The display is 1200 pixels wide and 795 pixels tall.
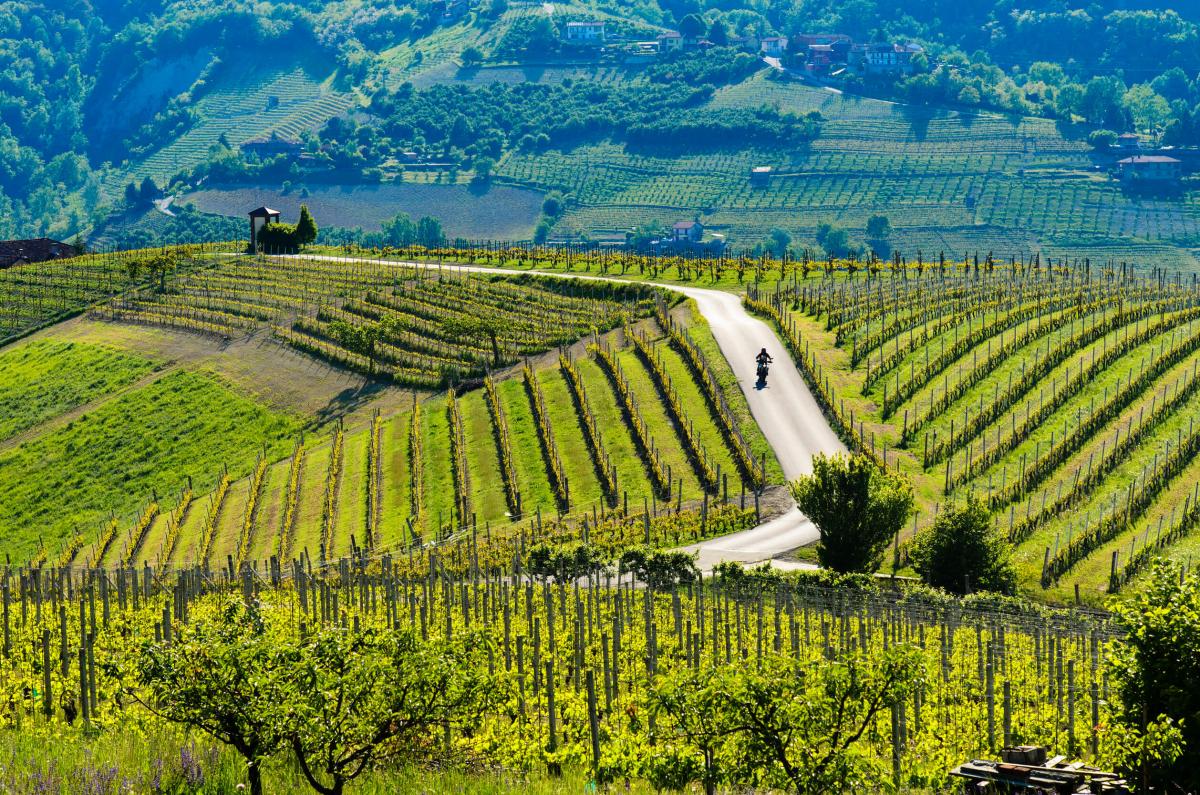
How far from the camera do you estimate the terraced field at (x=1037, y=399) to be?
200 ft

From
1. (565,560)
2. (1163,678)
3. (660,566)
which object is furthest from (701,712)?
(565,560)

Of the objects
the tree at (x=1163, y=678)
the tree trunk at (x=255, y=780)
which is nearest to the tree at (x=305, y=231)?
the tree trunk at (x=255, y=780)

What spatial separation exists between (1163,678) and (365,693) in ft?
44.1

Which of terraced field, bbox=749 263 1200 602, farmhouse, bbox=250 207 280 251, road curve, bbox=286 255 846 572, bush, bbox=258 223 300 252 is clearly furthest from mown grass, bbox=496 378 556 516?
farmhouse, bbox=250 207 280 251

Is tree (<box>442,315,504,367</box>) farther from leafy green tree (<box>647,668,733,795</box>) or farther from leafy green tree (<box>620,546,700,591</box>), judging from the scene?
leafy green tree (<box>647,668,733,795</box>)

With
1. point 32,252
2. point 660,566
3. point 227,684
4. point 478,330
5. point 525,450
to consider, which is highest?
point 32,252

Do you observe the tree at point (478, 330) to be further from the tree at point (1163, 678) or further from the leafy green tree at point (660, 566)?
the tree at point (1163, 678)

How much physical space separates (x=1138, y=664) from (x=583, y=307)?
85.9 metres

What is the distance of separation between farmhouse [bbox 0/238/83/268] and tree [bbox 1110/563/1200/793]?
5659 inches

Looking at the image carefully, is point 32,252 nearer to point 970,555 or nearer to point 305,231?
point 305,231

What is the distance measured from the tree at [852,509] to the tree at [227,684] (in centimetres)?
3394

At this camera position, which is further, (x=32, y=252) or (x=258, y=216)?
(x=32, y=252)

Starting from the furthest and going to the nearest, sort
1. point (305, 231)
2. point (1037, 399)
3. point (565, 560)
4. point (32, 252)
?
point (32, 252)
point (305, 231)
point (1037, 399)
point (565, 560)

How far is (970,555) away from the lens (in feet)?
179
